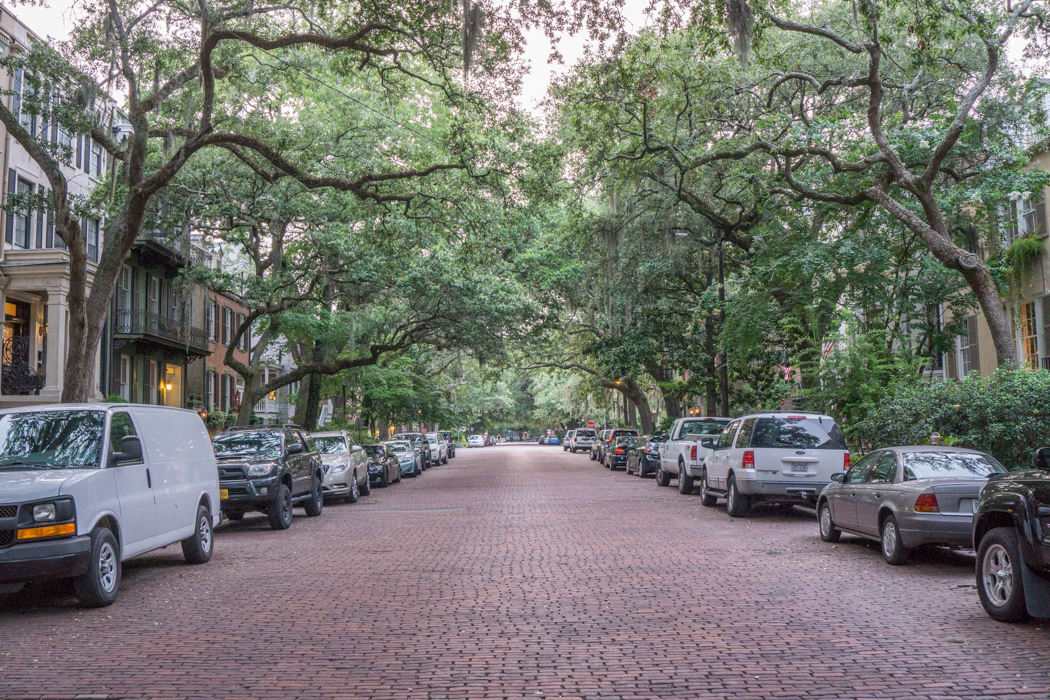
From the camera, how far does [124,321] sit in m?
31.2

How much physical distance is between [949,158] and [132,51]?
1706cm

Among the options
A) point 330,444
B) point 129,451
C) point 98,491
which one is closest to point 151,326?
point 330,444

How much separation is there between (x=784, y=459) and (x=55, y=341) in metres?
20.8

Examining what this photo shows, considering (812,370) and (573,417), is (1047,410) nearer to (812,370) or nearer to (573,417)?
(812,370)

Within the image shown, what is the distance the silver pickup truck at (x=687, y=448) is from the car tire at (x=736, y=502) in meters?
2.61

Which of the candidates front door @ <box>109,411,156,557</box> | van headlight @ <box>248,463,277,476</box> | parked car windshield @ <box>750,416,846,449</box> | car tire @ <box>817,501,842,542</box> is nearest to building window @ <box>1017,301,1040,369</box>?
parked car windshield @ <box>750,416,846,449</box>

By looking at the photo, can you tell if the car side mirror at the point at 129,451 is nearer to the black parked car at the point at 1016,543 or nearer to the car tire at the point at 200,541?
the car tire at the point at 200,541

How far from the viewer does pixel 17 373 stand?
83.5 feet

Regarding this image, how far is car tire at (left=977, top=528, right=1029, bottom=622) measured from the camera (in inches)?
293

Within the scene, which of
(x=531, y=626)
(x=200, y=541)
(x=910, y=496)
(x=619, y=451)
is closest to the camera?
(x=531, y=626)

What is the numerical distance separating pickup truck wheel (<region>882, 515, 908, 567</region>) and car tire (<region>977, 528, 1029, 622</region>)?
2777 mm

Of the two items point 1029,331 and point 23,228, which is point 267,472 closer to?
point 23,228

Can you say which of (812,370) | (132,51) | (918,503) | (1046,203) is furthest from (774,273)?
(132,51)

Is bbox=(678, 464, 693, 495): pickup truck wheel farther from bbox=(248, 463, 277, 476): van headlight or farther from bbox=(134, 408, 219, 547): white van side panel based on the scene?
bbox=(134, 408, 219, 547): white van side panel
